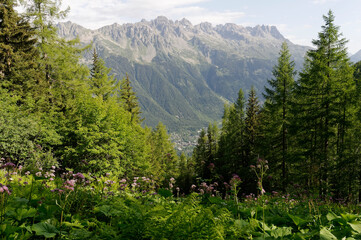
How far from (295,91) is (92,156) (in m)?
21.6

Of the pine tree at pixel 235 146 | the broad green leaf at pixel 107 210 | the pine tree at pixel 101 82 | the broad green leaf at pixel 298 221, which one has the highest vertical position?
the pine tree at pixel 101 82

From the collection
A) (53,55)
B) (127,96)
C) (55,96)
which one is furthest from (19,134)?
(127,96)

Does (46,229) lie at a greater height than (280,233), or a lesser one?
lesser

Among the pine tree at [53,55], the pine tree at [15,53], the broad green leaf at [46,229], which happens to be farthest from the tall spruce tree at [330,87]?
the pine tree at [15,53]

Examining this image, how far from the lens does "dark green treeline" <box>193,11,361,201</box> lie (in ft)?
52.9

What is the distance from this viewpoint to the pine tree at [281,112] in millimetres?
23906

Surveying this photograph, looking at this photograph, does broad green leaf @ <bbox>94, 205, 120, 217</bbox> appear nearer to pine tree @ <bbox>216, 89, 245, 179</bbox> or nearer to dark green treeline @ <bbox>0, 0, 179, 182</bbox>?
dark green treeline @ <bbox>0, 0, 179, 182</bbox>

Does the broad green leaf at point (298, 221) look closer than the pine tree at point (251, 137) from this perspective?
Yes

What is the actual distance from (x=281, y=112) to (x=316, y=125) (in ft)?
12.6

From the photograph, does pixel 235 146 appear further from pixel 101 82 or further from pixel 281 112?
pixel 101 82

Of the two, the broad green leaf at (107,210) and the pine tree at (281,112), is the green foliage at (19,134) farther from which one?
the pine tree at (281,112)

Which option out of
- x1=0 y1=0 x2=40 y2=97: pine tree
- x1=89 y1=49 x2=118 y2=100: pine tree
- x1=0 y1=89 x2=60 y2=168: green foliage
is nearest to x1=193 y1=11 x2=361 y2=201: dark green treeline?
x1=0 y1=89 x2=60 y2=168: green foliage

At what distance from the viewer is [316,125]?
72.4 ft

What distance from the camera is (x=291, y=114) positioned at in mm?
24812
